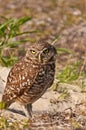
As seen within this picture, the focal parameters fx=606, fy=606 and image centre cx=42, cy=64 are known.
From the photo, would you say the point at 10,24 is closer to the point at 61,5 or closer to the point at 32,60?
the point at 32,60

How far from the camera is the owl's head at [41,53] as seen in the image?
266 inches

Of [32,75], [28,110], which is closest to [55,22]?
[28,110]

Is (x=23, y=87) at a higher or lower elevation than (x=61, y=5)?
higher

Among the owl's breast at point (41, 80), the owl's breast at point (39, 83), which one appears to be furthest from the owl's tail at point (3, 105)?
the owl's breast at point (41, 80)

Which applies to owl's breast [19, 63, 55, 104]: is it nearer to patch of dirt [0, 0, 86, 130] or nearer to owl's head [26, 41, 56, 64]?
owl's head [26, 41, 56, 64]

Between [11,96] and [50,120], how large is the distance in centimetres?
52

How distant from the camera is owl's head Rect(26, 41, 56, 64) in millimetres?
6750

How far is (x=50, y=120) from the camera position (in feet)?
22.3

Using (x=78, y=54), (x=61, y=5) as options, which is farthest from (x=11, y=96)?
(x=61, y=5)

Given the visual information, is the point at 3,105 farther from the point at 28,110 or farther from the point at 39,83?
the point at 39,83

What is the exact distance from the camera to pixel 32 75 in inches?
267

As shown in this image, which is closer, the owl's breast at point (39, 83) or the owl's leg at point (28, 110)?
the owl's breast at point (39, 83)

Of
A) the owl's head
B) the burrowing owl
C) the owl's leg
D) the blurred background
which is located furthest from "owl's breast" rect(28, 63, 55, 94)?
the blurred background

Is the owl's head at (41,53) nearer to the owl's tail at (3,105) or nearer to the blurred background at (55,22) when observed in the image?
the owl's tail at (3,105)
